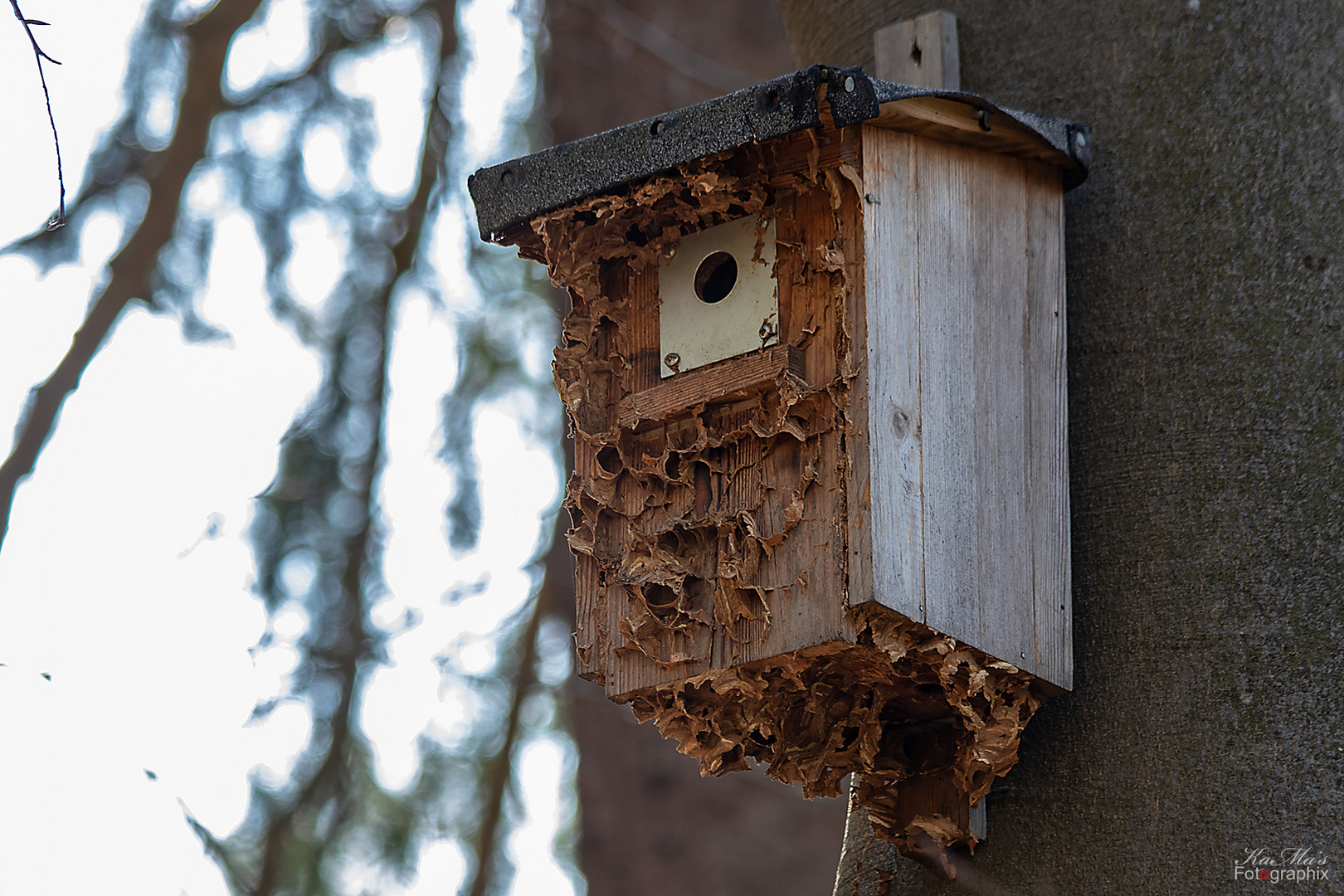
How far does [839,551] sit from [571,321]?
0.56 metres

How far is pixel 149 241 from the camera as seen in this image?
4766 millimetres

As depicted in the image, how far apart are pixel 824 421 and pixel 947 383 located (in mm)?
178

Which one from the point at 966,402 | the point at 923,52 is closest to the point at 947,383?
the point at 966,402

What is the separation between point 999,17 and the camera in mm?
2199

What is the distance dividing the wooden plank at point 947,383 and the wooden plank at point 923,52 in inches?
11.0

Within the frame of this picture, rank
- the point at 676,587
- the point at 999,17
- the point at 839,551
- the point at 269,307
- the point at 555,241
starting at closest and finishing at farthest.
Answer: the point at 839,551 < the point at 676,587 < the point at 555,241 < the point at 999,17 < the point at 269,307

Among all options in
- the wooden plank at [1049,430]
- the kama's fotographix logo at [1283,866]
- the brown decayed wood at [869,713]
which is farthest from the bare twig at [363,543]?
the kama's fotographix logo at [1283,866]

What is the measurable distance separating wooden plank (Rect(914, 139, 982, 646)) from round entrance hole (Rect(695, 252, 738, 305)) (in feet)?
0.87

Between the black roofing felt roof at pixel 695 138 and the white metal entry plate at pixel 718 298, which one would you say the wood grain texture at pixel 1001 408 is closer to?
the black roofing felt roof at pixel 695 138

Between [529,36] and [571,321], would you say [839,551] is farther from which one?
[529,36]

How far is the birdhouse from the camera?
1771 mm

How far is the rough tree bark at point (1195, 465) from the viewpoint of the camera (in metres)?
1.80

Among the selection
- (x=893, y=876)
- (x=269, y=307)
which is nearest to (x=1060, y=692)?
(x=893, y=876)

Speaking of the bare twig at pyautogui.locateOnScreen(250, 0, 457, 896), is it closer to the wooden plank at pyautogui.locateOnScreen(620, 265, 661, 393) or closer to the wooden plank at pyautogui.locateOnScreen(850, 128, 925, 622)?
the wooden plank at pyautogui.locateOnScreen(620, 265, 661, 393)
